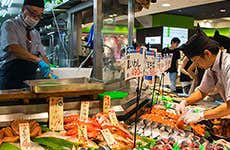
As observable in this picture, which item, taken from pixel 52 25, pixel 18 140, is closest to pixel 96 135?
pixel 18 140

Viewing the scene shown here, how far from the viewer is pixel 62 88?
1910 millimetres

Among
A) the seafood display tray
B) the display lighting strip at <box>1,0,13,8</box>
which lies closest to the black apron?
the seafood display tray

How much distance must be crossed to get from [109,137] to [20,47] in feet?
4.82

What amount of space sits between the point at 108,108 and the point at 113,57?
1512mm

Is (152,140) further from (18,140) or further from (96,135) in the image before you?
(18,140)

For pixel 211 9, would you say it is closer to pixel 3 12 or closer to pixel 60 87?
pixel 3 12

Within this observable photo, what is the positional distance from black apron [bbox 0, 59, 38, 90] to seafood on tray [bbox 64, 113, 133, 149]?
3.57ft

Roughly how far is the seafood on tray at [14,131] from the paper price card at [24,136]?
1.5 inches

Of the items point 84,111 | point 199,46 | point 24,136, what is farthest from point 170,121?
point 24,136

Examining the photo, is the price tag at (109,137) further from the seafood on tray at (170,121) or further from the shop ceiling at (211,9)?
the shop ceiling at (211,9)

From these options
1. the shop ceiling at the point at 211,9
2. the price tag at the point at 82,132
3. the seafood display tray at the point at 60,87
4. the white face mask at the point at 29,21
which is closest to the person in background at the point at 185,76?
the shop ceiling at the point at 211,9

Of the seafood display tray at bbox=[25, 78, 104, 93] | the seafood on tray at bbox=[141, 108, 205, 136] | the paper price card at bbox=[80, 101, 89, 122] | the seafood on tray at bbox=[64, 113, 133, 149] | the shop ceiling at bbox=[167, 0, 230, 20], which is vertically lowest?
the seafood on tray at bbox=[141, 108, 205, 136]

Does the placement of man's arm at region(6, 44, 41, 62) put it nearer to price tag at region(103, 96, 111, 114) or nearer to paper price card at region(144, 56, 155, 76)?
price tag at region(103, 96, 111, 114)

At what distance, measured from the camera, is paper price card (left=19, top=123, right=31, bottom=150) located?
1.65m
